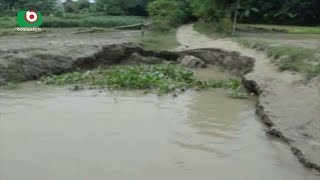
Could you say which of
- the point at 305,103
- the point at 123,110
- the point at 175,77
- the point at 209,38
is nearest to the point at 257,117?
the point at 305,103

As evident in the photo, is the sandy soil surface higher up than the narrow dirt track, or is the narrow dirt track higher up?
the narrow dirt track

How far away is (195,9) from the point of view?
107ft

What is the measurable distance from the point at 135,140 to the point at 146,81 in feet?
17.8

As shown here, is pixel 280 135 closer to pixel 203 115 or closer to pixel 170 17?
pixel 203 115

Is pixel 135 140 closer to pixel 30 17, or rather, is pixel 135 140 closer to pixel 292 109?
pixel 292 109

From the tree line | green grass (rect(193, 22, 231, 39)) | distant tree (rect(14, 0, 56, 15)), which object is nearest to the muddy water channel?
green grass (rect(193, 22, 231, 39))

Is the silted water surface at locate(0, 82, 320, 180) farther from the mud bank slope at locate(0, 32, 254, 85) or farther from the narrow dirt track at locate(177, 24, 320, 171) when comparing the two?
the mud bank slope at locate(0, 32, 254, 85)

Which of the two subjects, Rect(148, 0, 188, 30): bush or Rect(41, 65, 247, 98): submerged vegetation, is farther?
Rect(148, 0, 188, 30): bush

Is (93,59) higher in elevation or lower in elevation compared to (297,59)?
lower

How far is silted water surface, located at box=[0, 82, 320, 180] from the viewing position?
21.4 ft

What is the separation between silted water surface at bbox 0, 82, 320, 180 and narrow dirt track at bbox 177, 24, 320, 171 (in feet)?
0.73

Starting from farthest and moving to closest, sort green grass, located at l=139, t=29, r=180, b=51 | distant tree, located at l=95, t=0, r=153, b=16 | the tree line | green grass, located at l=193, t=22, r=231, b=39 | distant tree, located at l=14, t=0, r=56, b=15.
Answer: distant tree, located at l=95, t=0, r=153, b=16 < distant tree, located at l=14, t=0, r=56, b=15 < the tree line < green grass, located at l=193, t=22, r=231, b=39 < green grass, located at l=139, t=29, r=180, b=51

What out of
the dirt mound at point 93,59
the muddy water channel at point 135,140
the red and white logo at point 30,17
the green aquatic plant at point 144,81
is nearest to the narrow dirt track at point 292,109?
the muddy water channel at point 135,140

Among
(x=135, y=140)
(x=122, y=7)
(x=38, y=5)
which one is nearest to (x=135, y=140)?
(x=135, y=140)
